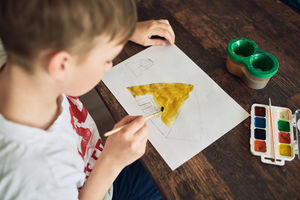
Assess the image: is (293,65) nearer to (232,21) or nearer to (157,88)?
(232,21)

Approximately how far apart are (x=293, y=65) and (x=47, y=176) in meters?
0.74

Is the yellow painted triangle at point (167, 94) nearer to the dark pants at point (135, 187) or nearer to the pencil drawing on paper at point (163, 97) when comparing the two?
the pencil drawing on paper at point (163, 97)

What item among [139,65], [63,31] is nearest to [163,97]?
[139,65]

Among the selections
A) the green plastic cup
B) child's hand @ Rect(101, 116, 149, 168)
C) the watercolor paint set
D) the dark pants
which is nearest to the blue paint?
the watercolor paint set

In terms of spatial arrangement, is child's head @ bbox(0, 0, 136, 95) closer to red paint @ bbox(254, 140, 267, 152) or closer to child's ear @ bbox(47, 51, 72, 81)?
child's ear @ bbox(47, 51, 72, 81)

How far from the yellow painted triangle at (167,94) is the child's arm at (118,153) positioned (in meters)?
0.10

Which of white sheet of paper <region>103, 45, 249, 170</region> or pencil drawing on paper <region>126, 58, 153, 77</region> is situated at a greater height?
pencil drawing on paper <region>126, 58, 153, 77</region>

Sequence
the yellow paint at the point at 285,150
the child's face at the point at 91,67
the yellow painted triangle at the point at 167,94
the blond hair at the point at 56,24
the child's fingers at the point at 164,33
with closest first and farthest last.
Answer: the blond hair at the point at 56,24 → the child's face at the point at 91,67 → the yellow paint at the point at 285,150 → the yellow painted triangle at the point at 167,94 → the child's fingers at the point at 164,33

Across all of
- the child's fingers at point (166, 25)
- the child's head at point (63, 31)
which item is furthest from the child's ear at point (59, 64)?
the child's fingers at point (166, 25)

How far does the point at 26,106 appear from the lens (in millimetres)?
551

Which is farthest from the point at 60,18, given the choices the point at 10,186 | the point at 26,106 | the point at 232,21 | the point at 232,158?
Result: the point at 232,21

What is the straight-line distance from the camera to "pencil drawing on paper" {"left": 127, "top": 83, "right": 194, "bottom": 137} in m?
0.71

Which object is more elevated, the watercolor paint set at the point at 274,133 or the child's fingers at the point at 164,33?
the child's fingers at the point at 164,33

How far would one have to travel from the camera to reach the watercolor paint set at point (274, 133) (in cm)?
62
